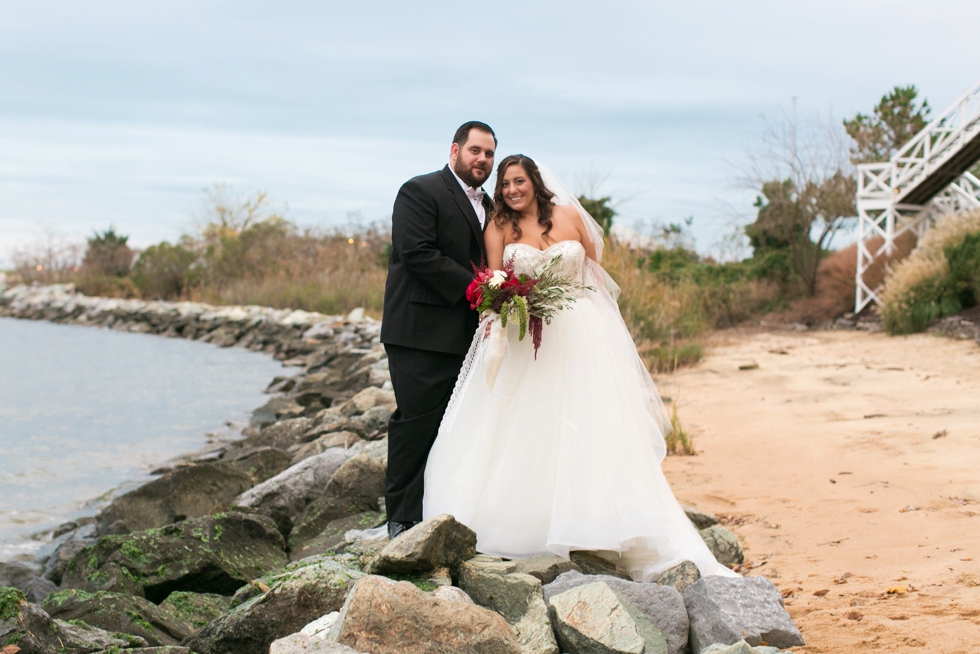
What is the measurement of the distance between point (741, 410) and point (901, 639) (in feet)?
20.6

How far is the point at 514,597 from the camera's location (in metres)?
3.61

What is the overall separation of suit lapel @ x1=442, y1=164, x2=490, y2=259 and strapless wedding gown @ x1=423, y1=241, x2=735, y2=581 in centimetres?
26

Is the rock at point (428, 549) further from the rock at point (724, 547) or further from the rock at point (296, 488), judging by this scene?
the rock at point (296, 488)

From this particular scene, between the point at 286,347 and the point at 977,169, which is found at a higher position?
the point at 977,169

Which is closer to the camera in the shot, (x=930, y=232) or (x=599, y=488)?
(x=599, y=488)

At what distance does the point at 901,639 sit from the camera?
3443 mm

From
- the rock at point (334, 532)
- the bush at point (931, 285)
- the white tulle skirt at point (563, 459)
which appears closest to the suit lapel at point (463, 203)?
the white tulle skirt at point (563, 459)

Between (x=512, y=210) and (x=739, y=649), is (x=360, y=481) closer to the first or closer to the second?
(x=512, y=210)

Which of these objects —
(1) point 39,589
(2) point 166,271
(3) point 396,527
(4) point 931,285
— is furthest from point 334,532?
(2) point 166,271

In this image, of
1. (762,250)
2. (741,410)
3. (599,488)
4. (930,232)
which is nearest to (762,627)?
(599,488)

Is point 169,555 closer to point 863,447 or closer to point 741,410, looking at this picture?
point 863,447

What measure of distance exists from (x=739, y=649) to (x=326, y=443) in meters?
5.75

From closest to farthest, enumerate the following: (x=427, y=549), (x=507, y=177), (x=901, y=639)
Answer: (x=901, y=639)
(x=427, y=549)
(x=507, y=177)

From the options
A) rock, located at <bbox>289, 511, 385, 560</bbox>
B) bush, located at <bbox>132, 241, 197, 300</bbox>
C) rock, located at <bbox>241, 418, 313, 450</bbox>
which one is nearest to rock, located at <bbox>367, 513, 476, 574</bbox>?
rock, located at <bbox>289, 511, 385, 560</bbox>
